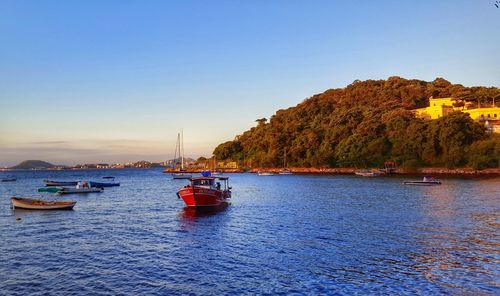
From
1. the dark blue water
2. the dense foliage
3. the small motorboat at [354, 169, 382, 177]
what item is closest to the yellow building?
the dense foliage

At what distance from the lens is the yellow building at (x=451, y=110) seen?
139500 mm

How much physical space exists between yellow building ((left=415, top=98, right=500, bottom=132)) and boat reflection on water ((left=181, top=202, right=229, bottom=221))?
367ft

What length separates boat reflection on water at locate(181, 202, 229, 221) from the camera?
141ft

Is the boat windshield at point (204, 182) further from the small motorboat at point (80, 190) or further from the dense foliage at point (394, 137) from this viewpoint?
the dense foliage at point (394, 137)

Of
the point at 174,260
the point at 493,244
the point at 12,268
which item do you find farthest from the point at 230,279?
the point at 493,244

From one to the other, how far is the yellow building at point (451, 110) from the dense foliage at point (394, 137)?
4.37 m

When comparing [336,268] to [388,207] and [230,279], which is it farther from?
[388,207]

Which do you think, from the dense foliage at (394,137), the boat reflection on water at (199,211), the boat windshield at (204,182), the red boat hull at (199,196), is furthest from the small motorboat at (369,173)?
the red boat hull at (199,196)

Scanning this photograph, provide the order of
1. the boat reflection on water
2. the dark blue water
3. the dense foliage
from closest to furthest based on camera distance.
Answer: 1. the dark blue water
2. the boat reflection on water
3. the dense foliage

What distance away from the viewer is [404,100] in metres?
182

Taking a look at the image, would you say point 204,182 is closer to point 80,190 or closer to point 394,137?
point 80,190

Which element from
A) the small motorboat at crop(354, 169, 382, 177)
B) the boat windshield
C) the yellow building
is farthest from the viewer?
the yellow building

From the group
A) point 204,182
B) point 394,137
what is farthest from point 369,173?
point 204,182

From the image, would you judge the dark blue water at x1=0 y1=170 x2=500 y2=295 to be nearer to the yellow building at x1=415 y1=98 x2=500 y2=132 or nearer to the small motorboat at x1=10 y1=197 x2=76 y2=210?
the small motorboat at x1=10 y1=197 x2=76 y2=210
